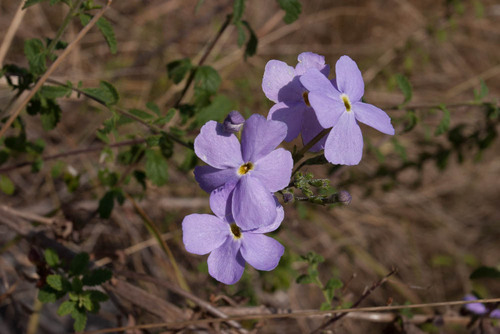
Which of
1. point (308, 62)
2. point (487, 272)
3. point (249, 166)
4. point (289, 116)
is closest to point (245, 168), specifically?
point (249, 166)

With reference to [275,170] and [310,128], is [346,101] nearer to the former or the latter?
[310,128]

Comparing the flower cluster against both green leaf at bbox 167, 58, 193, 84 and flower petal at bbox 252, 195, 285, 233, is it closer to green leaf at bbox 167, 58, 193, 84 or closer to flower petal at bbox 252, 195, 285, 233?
flower petal at bbox 252, 195, 285, 233

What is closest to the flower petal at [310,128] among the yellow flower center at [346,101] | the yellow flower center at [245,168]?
the yellow flower center at [346,101]

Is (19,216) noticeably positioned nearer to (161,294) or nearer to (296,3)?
(161,294)

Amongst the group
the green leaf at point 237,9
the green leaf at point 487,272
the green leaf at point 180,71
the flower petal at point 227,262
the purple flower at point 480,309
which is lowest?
the purple flower at point 480,309

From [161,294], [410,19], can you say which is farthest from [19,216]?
[410,19]

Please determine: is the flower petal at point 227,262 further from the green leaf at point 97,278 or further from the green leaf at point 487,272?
the green leaf at point 487,272
